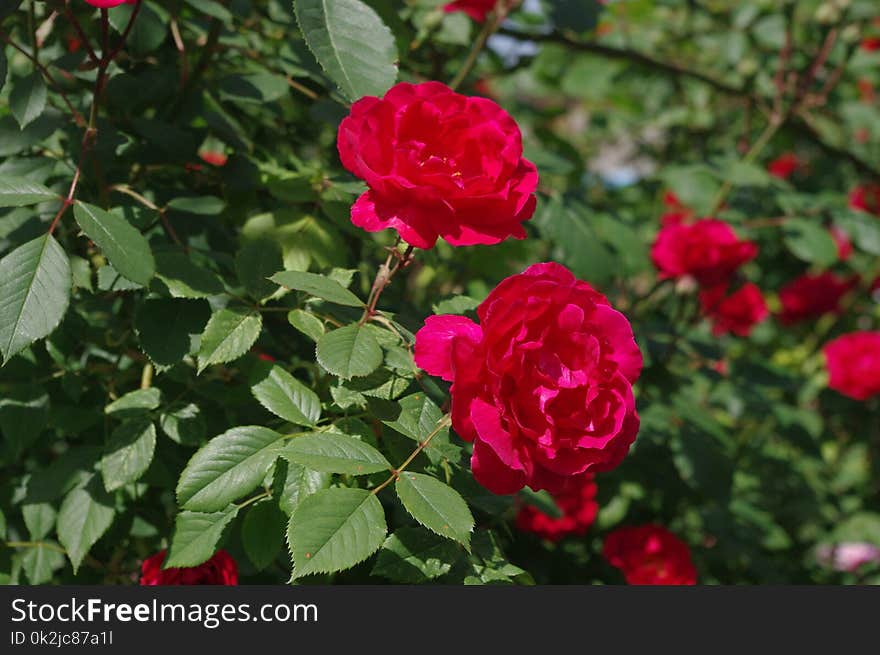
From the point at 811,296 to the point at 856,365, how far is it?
1.51 ft

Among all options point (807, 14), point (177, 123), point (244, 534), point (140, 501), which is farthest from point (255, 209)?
point (807, 14)

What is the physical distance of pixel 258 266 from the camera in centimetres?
105

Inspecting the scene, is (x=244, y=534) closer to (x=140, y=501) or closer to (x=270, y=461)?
(x=270, y=461)

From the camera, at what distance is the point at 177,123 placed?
4.48 ft

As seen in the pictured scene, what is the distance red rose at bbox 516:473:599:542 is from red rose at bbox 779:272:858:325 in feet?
5.11

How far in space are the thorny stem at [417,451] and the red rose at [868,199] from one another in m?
2.68

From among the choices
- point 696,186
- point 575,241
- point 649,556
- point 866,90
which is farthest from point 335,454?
point 866,90

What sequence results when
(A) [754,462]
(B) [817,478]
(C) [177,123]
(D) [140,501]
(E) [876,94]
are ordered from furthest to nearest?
1. (E) [876,94]
2. (B) [817,478]
3. (A) [754,462]
4. (C) [177,123]
5. (D) [140,501]

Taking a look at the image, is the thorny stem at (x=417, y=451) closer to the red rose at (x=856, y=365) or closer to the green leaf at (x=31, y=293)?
the green leaf at (x=31, y=293)

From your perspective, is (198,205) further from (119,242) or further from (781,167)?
(781,167)

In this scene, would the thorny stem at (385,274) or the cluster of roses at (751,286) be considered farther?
the cluster of roses at (751,286)

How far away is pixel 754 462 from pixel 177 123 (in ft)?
6.47

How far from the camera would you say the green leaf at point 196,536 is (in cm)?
99

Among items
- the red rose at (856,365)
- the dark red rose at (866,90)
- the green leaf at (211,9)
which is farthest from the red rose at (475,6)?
the dark red rose at (866,90)
